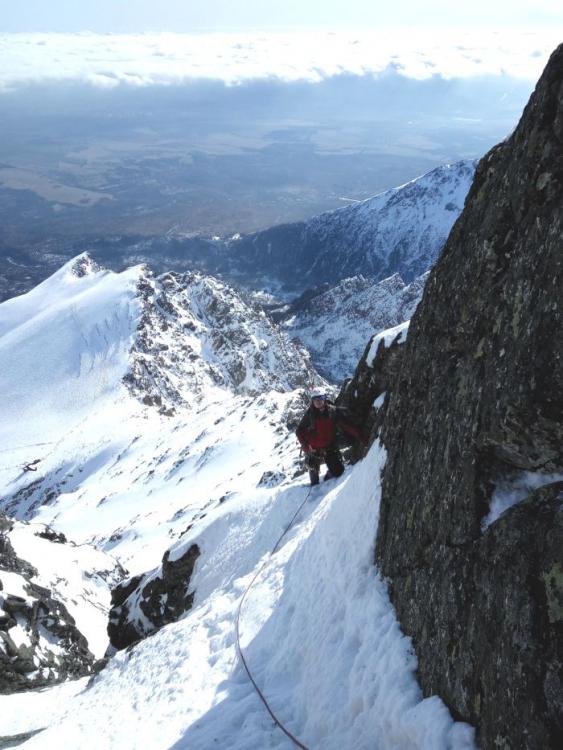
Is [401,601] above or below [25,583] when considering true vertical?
above

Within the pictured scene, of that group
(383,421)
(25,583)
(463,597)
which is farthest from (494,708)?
(25,583)

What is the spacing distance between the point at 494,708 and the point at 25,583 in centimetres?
2906

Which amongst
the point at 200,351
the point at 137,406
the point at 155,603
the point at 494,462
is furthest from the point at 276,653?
the point at 200,351

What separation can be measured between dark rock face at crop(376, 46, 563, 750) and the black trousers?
634cm

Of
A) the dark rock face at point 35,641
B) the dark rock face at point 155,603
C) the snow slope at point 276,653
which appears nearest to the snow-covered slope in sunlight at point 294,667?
the snow slope at point 276,653

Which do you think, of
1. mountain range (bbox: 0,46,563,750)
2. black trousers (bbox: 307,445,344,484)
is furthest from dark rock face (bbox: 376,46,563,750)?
black trousers (bbox: 307,445,344,484)

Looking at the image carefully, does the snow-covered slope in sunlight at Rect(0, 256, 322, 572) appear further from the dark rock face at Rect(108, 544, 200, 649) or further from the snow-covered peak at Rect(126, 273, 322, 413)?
the dark rock face at Rect(108, 544, 200, 649)

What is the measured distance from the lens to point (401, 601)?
9.47m

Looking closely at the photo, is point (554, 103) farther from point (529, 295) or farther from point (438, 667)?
point (438, 667)

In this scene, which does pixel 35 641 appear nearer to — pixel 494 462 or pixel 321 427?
pixel 321 427

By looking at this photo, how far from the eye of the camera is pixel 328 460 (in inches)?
715

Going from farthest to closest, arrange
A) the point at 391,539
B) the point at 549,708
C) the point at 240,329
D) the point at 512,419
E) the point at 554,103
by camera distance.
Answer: the point at 240,329 → the point at 391,539 → the point at 554,103 → the point at 512,419 → the point at 549,708

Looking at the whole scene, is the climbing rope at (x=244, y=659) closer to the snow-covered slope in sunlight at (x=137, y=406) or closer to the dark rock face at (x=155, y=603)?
the dark rock face at (x=155, y=603)

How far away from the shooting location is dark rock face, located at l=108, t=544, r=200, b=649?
2192 centimetres
